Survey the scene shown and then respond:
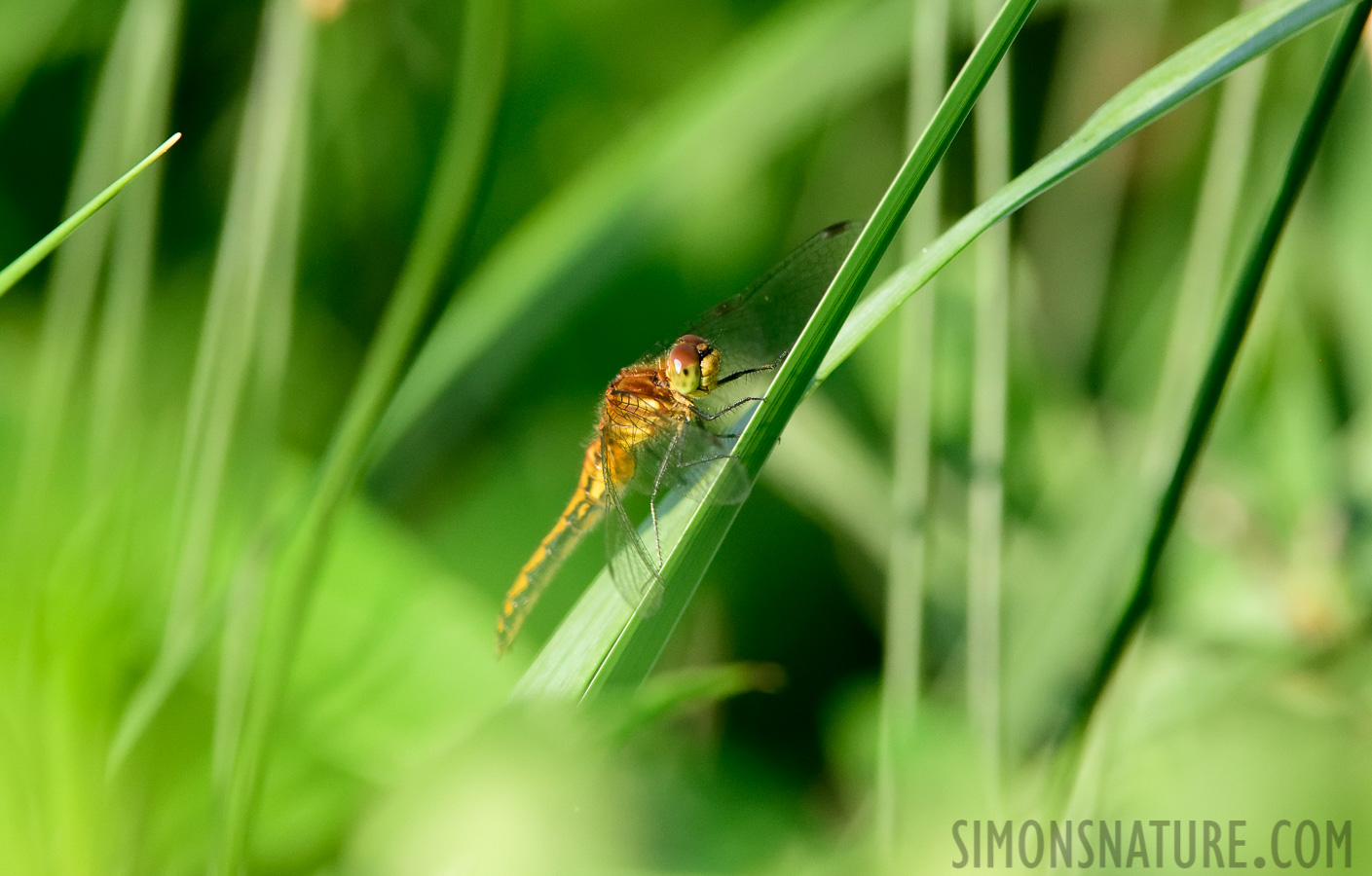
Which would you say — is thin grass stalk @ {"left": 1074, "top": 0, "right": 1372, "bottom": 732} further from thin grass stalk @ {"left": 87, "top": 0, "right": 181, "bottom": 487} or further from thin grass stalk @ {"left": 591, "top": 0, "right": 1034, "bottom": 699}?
thin grass stalk @ {"left": 87, "top": 0, "right": 181, "bottom": 487}

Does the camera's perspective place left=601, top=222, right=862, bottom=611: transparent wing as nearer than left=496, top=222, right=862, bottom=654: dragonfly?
Yes

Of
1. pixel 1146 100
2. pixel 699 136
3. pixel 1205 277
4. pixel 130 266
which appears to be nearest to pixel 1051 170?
pixel 1146 100

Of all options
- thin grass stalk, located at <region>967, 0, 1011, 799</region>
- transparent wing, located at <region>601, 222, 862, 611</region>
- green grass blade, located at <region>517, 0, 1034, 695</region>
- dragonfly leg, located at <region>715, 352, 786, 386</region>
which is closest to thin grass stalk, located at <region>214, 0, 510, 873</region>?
green grass blade, located at <region>517, 0, 1034, 695</region>

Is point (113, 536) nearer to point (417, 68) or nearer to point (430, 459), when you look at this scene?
point (430, 459)

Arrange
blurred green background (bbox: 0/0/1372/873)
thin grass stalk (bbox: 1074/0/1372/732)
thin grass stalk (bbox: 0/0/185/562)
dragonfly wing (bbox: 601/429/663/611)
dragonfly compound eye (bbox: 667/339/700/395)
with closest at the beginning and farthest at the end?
thin grass stalk (bbox: 1074/0/1372/732)
dragonfly wing (bbox: 601/429/663/611)
blurred green background (bbox: 0/0/1372/873)
thin grass stalk (bbox: 0/0/185/562)
dragonfly compound eye (bbox: 667/339/700/395)

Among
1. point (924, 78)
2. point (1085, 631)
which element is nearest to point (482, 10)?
point (924, 78)

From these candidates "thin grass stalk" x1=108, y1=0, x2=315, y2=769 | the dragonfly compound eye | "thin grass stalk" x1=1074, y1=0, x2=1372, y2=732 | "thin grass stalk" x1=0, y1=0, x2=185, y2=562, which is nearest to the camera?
"thin grass stalk" x1=1074, y1=0, x2=1372, y2=732

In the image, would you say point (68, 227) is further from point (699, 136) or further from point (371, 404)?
point (699, 136)
